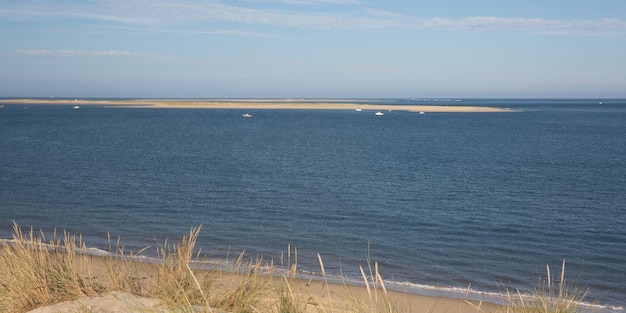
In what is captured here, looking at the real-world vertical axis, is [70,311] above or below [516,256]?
above

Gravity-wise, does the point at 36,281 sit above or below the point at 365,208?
above

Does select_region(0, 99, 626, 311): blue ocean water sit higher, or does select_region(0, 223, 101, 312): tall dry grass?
select_region(0, 223, 101, 312): tall dry grass

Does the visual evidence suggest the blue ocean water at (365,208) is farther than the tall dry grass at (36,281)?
Yes

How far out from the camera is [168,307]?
5.55 m

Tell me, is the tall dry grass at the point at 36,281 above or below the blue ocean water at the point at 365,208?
above

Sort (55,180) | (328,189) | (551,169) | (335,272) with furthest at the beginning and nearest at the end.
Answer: (551,169)
(55,180)
(328,189)
(335,272)

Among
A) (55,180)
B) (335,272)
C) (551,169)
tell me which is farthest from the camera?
(551,169)

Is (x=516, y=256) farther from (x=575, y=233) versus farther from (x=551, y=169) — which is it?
(x=551, y=169)

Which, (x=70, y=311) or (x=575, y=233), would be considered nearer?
(x=70, y=311)

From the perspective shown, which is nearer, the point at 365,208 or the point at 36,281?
the point at 36,281

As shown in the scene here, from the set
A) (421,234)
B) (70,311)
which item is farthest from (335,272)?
(70,311)

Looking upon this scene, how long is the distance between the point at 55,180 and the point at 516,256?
18088 mm

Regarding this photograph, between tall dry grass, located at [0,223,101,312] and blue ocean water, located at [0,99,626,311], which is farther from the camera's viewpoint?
blue ocean water, located at [0,99,626,311]

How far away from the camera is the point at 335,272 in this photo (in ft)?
38.1
